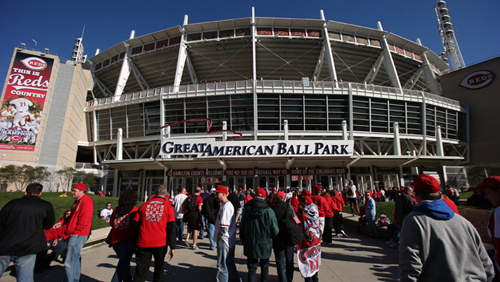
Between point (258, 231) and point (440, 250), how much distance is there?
2.68 m

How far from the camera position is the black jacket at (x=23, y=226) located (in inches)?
135

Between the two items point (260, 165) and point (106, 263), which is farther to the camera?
point (260, 165)

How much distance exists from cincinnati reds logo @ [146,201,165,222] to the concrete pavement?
1815 millimetres

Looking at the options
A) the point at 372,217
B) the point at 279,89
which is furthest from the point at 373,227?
the point at 279,89

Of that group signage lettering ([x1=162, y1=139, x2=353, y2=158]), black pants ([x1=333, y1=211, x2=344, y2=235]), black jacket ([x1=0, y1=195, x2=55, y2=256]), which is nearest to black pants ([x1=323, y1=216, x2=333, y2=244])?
black pants ([x1=333, y1=211, x2=344, y2=235])

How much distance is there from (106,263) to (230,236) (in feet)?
12.3

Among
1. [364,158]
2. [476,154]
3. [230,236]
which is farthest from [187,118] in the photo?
[476,154]

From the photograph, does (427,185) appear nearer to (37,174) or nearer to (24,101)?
(37,174)

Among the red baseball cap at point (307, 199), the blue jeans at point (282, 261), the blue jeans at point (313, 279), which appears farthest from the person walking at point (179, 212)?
the blue jeans at point (313, 279)

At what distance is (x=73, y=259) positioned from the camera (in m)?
4.07

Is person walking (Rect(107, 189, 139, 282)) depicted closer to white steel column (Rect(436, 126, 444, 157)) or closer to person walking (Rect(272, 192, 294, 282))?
person walking (Rect(272, 192, 294, 282))

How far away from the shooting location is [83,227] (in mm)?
4133

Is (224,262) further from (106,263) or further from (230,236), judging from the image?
(106,263)

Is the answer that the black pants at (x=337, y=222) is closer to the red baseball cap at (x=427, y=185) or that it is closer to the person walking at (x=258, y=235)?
the person walking at (x=258, y=235)
